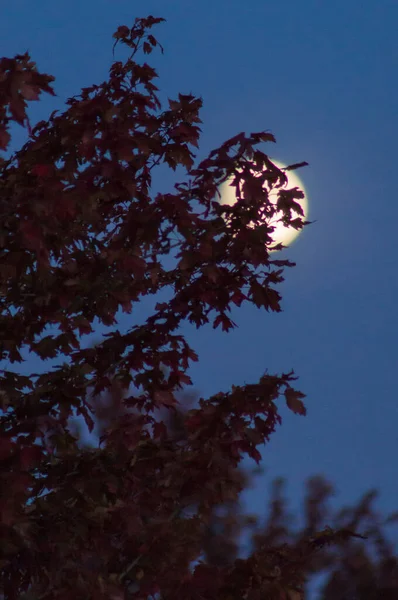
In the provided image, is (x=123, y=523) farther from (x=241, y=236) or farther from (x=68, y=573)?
(x=241, y=236)

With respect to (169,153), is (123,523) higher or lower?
lower

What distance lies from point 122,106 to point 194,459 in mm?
2717

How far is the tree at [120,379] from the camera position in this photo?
3.95 metres

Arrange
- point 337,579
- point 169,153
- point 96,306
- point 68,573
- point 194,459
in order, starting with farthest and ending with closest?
point 337,579
point 169,153
point 96,306
point 194,459
point 68,573

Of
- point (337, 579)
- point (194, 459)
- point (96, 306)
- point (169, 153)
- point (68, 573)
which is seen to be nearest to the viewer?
point (68, 573)

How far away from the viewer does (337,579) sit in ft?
30.2

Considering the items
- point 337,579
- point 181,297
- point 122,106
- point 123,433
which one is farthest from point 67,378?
point 337,579

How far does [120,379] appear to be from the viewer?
4.80 meters

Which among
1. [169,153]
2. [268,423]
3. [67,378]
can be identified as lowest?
[268,423]

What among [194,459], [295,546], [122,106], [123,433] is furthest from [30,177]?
[295,546]

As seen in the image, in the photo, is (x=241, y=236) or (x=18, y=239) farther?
(x=241, y=236)

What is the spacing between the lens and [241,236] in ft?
15.1

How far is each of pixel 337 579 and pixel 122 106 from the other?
6596 mm

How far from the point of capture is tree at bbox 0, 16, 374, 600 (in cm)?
395
